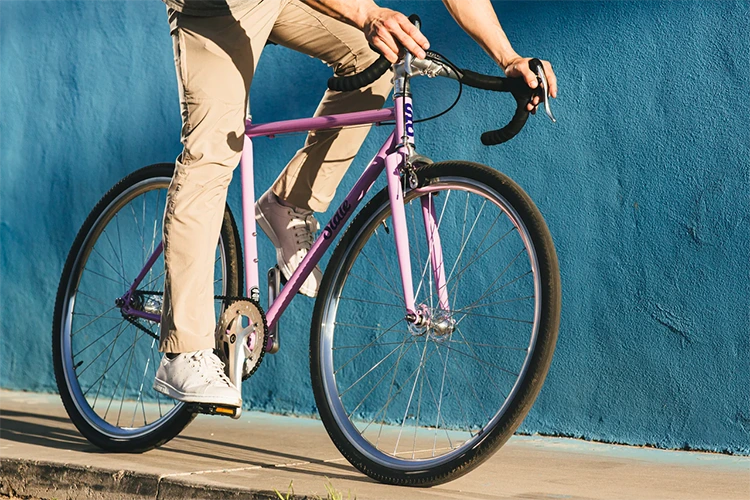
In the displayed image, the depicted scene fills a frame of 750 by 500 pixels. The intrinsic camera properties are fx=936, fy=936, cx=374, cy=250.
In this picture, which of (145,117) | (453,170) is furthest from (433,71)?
(145,117)

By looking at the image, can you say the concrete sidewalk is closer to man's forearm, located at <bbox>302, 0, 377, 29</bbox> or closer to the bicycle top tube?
the bicycle top tube

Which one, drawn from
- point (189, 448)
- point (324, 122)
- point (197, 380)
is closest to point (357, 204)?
point (324, 122)

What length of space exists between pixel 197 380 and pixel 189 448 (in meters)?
0.55

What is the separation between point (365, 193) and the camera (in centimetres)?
272

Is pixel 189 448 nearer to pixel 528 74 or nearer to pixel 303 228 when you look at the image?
pixel 303 228

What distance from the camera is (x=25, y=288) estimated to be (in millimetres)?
4648

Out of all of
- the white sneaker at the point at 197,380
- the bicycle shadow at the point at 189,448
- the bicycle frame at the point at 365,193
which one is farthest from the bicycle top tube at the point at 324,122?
the bicycle shadow at the point at 189,448

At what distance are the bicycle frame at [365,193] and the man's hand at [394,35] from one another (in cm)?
6

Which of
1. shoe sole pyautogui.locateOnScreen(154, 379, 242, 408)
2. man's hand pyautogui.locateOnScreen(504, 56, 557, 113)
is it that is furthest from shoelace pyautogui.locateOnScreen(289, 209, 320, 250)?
man's hand pyautogui.locateOnScreen(504, 56, 557, 113)

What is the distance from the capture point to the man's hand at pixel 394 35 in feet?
7.93

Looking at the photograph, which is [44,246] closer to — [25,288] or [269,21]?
[25,288]

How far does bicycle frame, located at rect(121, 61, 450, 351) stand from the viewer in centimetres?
254

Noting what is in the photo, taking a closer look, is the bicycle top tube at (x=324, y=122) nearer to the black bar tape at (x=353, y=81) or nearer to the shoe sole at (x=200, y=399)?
the black bar tape at (x=353, y=81)

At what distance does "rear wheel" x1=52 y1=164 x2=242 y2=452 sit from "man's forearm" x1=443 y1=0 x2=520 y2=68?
1025 mm
